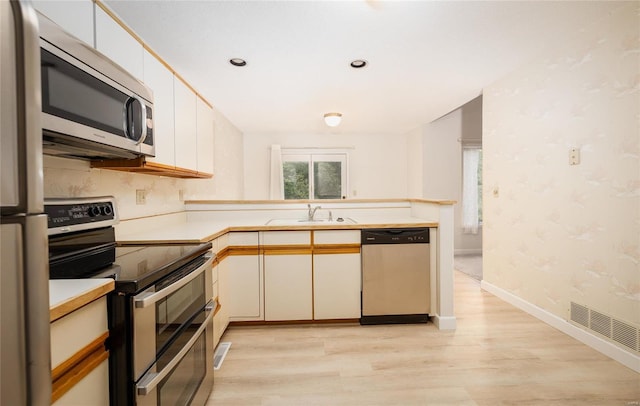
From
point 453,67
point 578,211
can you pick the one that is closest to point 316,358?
point 578,211

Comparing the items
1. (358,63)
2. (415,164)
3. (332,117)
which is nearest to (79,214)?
(358,63)

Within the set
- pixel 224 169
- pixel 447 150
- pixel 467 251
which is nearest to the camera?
pixel 224 169

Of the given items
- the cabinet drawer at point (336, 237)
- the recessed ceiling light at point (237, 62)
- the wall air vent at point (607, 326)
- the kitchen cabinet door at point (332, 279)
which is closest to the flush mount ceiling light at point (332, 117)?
the recessed ceiling light at point (237, 62)

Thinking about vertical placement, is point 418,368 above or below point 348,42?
below

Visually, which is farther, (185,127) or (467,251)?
(467,251)

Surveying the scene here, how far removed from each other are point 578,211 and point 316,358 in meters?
2.17

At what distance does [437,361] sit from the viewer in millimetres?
1967

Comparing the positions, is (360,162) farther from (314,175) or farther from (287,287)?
(287,287)

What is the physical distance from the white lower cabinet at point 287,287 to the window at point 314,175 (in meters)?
3.49

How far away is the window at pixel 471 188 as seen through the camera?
5.35 metres

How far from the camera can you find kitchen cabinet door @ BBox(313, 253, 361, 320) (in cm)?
Result: 248

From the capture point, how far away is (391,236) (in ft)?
8.08

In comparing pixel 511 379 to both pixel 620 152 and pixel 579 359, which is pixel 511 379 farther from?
pixel 620 152

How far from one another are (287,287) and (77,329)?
1760 mm
